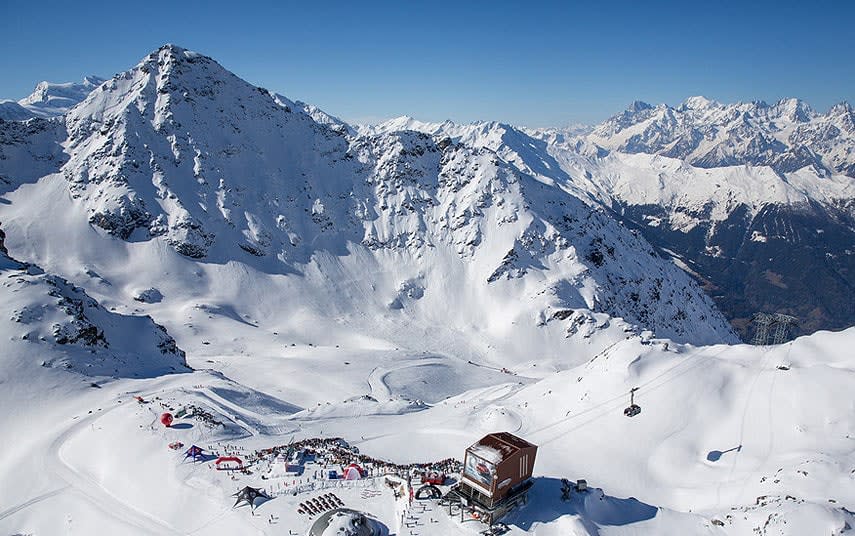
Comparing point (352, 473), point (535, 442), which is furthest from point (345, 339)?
point (352, 473)

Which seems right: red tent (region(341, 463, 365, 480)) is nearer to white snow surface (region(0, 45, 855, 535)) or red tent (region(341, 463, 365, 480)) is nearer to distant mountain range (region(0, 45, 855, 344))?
white snow surface (region(0, 45, 855, 535))

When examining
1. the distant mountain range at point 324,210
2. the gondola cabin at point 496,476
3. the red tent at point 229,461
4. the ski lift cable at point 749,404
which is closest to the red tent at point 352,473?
the gondola cabin at point 496,476

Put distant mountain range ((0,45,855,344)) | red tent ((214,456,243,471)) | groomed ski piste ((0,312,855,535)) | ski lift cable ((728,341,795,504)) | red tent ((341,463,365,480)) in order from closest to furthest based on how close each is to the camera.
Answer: groomed ski piste ((0,312,855,535)) → red tent ((341,463,365,480)) → red tent ((214,456,243,471)) → ski lift cable ((728,341,795,504)) → distant mountain range ((0,45,855,344))

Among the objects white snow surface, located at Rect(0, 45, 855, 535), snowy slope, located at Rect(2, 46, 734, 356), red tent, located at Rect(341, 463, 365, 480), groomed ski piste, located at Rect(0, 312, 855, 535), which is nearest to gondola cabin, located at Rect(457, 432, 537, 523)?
groomed ski piste, located at Rect(0, 312, 855, 535)

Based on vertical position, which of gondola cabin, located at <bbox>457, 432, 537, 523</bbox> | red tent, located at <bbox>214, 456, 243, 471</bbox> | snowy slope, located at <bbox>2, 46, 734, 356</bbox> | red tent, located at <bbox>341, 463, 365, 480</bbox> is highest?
snowy slope, located at <bbox>2, 46, 734, 356</bbox>

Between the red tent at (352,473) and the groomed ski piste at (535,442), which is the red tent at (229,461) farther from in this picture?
the red tent at (352,473)

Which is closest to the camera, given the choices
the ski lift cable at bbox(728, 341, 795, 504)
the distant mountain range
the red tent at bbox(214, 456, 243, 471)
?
the red tent at bbox(214, 456, 243, 471)
